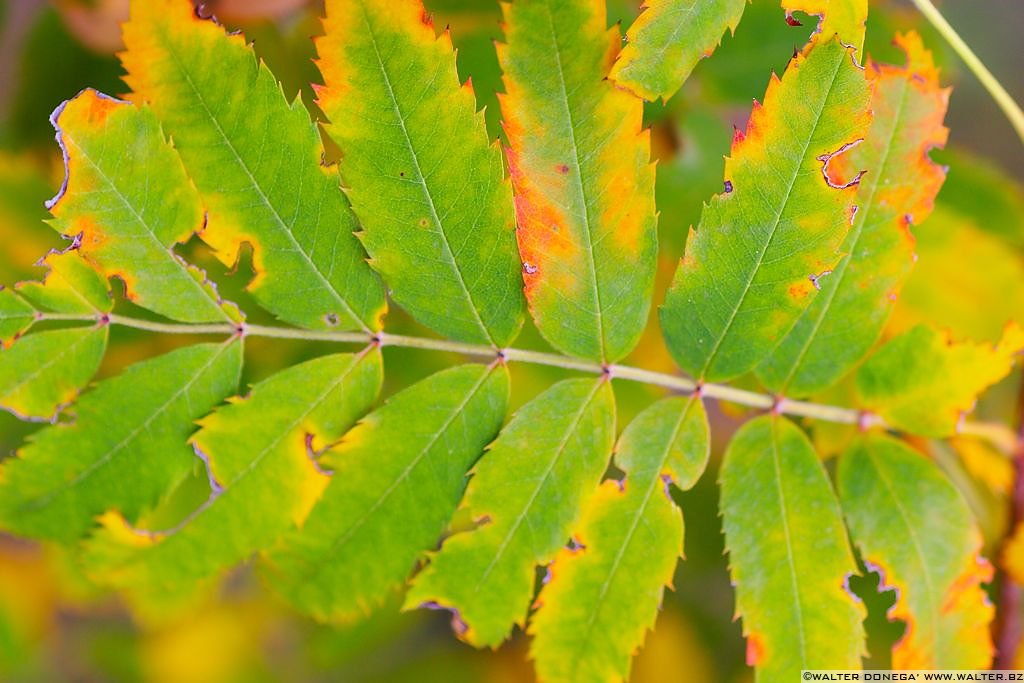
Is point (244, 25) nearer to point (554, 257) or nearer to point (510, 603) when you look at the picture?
point (554, 257)

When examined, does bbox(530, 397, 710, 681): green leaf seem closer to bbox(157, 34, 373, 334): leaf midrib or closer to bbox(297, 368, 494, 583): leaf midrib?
bbox(297, 368, 494, 583): leaf midrib

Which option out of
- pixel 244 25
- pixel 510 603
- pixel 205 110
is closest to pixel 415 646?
pixel 510 603

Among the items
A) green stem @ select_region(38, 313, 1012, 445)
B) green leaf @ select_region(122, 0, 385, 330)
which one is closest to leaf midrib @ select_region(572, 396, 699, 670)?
green stem @ select_region(38, 313, 1012, 445)

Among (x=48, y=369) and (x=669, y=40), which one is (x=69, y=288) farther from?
(x=669, y=40)

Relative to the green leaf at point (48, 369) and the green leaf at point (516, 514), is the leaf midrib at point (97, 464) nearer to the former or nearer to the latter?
the green leaf at point (48, 369)

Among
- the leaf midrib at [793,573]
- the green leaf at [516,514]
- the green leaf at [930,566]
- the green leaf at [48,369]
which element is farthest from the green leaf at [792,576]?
the green leaf at [48,369]
